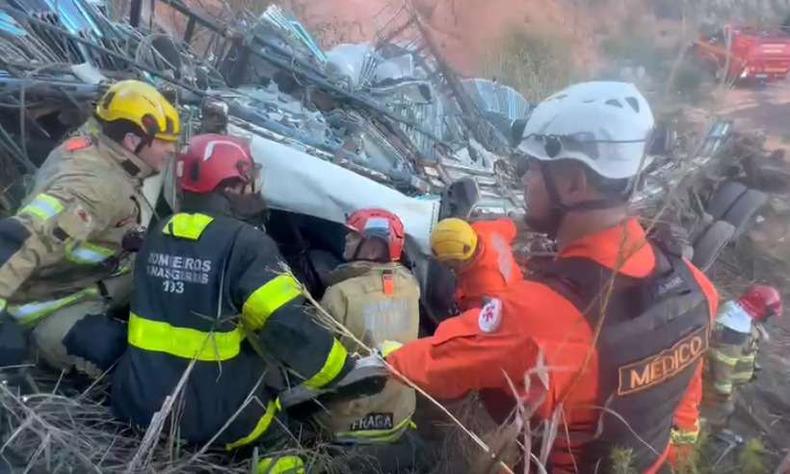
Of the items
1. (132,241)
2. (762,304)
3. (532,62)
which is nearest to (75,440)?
(132,241)

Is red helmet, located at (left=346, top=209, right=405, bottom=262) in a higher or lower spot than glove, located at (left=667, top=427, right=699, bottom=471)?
higher

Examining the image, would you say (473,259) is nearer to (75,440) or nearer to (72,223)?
(72,223)

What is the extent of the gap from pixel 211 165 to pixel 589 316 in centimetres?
193

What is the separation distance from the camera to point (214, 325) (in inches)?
138

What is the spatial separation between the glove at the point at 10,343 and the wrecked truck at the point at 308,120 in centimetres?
97

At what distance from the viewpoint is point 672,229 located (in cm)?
296

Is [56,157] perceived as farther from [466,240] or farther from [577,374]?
[577,374]

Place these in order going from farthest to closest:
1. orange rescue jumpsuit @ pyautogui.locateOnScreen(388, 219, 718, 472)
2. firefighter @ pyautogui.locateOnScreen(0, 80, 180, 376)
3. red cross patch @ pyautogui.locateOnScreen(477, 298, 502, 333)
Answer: firefighter @ pyautogui.locateOnScreen(0, 80, 180, 376) < red cross patch @ pyautogui.locateOnScreen(477, 298, 502, 333) < orange rescue jumpsuit @ pyautogui.locateOnScreen(388, 219, 718, 472)

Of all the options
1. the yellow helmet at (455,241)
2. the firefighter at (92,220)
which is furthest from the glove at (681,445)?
the firefighter at (92,220)

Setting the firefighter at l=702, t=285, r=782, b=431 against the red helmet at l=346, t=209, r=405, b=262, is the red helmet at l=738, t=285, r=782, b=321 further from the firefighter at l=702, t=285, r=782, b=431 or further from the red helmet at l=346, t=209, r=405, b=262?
the red helmet at l=346, t=209, r=405, b=262

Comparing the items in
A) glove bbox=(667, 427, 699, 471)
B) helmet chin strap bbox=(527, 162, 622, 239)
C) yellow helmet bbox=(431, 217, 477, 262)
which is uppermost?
helmet chin strap bbox=(527, 162, 622, 239)

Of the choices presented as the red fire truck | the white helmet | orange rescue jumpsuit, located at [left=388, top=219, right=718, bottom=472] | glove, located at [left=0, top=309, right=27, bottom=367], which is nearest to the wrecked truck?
glove, located at [left=0, top=309, right=27, bottom=367]

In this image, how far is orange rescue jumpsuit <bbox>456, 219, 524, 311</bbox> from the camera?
4.70 m

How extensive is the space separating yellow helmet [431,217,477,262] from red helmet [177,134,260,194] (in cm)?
115
